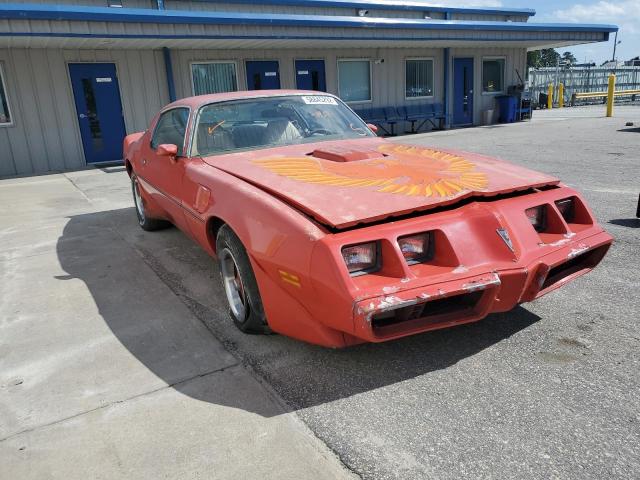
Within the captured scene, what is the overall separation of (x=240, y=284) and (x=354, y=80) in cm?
1421

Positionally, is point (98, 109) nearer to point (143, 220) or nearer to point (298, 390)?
point (143, 220)

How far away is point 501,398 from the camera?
2287 millimetres

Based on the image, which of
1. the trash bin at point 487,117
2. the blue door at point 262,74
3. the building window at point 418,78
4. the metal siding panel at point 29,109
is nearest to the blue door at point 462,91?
the trash bin at point 487,117

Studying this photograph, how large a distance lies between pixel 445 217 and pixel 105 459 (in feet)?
6.13

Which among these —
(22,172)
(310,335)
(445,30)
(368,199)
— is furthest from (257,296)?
(445,30)

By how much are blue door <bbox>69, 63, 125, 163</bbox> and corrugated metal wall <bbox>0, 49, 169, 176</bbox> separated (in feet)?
0.44

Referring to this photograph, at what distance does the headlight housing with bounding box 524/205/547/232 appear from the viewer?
9.27 ft

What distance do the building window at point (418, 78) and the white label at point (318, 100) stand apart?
13561mm

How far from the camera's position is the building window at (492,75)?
738 inches

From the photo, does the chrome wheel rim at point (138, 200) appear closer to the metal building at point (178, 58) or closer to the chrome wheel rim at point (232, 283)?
the chrome wheel rim at point (232, 283)

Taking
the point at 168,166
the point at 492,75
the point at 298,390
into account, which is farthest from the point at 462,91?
the point at 298,390

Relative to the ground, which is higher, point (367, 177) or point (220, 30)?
point (220, 30)

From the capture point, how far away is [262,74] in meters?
14.1

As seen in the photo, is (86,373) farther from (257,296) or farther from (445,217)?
(445,217)
